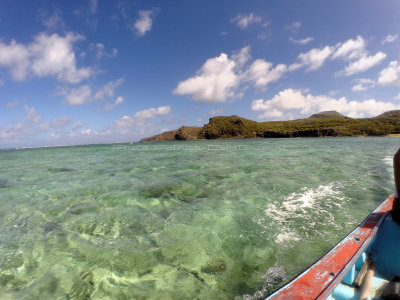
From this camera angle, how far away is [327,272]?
2.39 metres

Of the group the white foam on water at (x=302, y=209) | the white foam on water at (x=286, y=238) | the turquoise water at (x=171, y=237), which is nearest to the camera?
the turquoise water at (x=171, y=237)

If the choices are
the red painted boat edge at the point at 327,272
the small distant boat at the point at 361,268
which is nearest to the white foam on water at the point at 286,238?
the small distant boat at the point at 361,268

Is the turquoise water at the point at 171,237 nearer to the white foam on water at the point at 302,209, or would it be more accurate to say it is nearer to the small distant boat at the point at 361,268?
the white foam on water at the point at 302,209

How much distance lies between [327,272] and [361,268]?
1.39 m

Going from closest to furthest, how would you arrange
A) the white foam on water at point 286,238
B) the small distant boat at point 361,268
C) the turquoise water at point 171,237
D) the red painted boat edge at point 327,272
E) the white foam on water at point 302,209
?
the red painted boat edge at point 327,272, the small distant boat at point 361,268, the turquoise water at point 171,237, the white foam on water at point 286,238, the white foam on water at point 302,209

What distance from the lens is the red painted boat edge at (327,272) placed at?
2.07 m

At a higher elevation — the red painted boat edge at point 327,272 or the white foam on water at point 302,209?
the red painted boat edge at point 327,272

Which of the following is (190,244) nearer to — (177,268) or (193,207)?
(177,268)

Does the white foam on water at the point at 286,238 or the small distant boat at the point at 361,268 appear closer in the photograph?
the small distant boat at the point at 361,268

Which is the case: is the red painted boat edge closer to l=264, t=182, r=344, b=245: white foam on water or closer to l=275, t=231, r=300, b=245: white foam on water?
l=275, t=231, r=300, b=245: white foam on water

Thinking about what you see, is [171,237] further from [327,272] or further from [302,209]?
[302,209]

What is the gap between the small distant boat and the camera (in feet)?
7.11

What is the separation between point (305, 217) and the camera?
6.28 meters

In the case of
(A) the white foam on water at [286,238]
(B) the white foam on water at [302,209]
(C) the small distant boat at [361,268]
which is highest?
(C) the small distant boat at [361,268]
